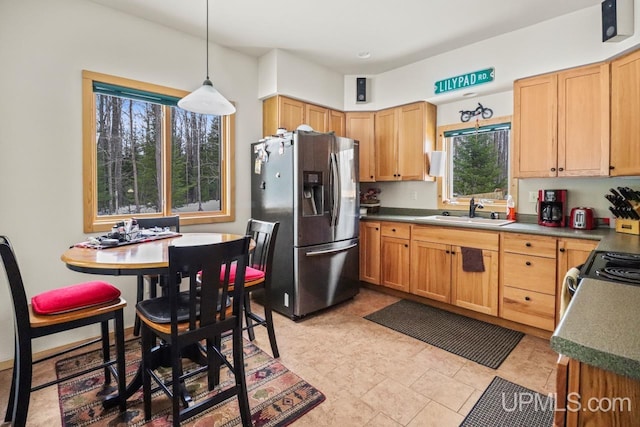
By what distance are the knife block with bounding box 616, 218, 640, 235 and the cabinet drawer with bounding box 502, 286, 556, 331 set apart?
736mm

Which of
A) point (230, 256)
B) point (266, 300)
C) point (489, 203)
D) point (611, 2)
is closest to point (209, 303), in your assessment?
point (230, 256)

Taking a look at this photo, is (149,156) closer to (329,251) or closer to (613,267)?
(329,251)

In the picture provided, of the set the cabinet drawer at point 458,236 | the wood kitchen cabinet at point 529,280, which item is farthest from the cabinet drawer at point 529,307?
A: the cabinet drawer at point 458,236

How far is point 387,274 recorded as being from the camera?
370 centimetres

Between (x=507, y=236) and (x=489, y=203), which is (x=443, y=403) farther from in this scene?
(x=489, y=203)

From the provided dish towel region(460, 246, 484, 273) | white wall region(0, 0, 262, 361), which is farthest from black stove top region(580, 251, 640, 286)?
white wall region(0, 0, 262, 361)

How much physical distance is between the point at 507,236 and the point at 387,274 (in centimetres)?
133

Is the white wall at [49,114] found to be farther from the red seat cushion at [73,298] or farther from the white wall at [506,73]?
the white wall at [506,73]

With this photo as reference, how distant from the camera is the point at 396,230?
3.59 m

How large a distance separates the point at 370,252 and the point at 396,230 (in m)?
0.45

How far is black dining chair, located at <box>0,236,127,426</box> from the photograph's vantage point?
1497 mm

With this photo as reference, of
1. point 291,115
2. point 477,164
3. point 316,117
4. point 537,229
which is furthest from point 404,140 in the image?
point 537,229

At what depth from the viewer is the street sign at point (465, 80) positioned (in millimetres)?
3175

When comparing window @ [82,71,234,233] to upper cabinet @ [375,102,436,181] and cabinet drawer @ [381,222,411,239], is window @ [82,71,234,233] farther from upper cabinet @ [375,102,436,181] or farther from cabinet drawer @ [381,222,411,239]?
upper cabinet @ [375,102,436,181]
